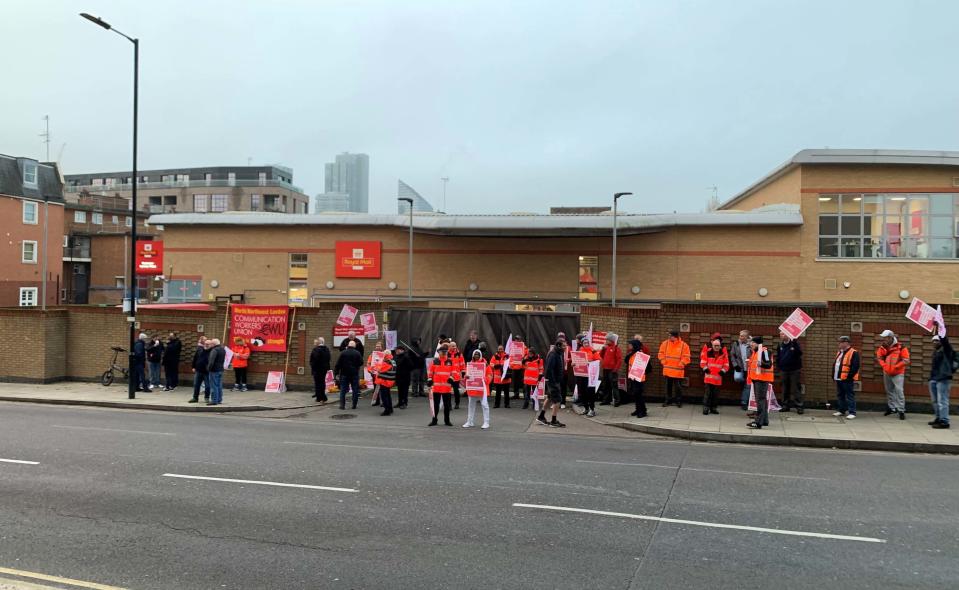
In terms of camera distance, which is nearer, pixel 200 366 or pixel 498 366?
pixel 498 366

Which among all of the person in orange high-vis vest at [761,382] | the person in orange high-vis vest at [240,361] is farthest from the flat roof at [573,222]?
the person in orange high-vis vest at [761,382]

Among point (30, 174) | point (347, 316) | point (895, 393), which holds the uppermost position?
point (30, 174)

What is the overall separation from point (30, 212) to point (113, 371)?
43951 millimetres

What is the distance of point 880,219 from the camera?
90.2 feet

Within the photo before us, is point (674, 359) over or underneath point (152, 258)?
underneath

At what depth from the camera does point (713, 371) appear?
603 inches

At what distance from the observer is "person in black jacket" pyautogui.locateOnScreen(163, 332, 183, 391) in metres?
19.8

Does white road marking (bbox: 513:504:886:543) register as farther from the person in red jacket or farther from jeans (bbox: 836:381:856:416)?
jeans (bbox: 836:381:856:416)

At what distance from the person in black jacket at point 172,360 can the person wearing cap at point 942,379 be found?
19.4 meters

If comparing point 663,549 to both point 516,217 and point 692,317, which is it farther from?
point 516,217

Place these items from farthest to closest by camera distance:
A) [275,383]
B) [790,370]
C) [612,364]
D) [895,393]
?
1. [275,383]
2. [612,364]
3. [790,370]
4. [895,393]

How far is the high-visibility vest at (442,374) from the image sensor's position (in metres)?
14.4

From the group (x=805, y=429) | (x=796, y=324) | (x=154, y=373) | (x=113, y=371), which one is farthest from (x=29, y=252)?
(x=805, y=429)

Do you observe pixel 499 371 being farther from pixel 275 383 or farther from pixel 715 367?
pixel 275 383
